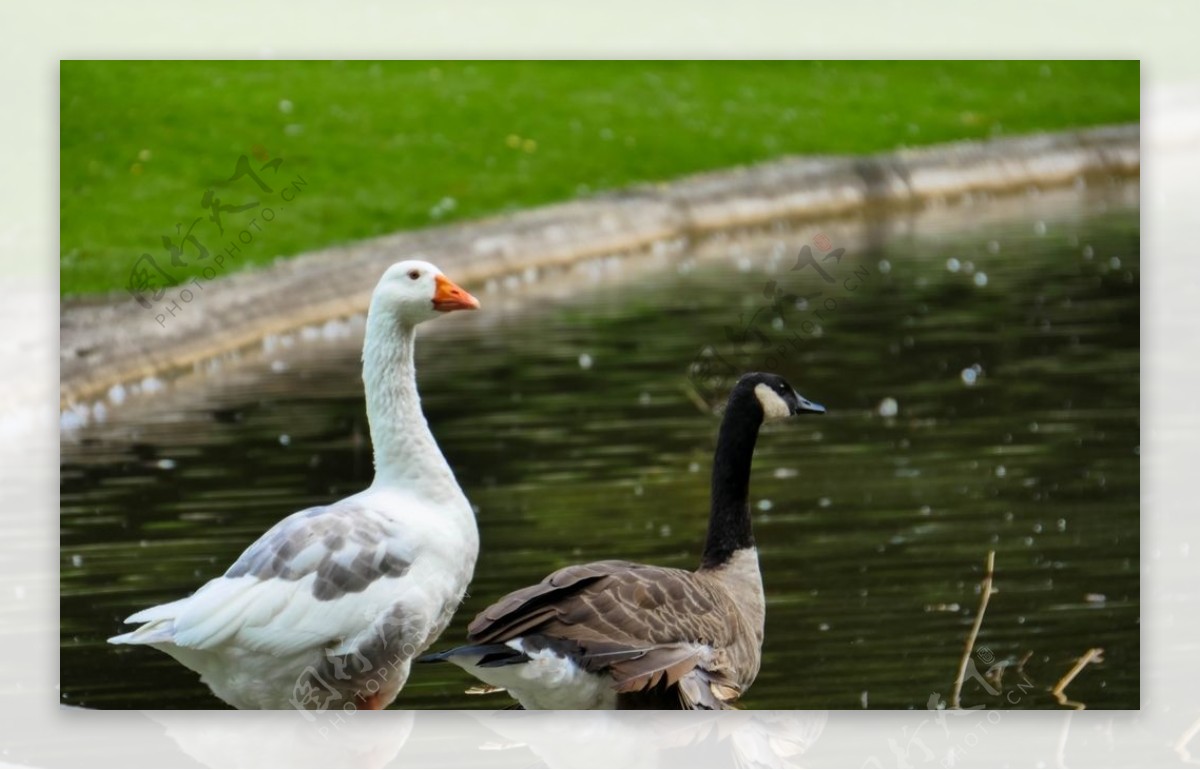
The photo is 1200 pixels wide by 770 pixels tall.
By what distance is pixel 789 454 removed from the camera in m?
10.5

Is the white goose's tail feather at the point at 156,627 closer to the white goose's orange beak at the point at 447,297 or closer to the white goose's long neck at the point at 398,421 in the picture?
the white goose's long neck at the point at 398,421

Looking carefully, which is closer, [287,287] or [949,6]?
[949,6]

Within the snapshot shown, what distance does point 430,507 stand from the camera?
23.2 ft

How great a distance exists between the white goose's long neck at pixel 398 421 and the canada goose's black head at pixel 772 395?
56.3 inches

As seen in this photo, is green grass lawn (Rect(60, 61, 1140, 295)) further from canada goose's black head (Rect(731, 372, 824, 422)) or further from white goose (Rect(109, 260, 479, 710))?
white goose (Rect(109, 260, 479, 710))

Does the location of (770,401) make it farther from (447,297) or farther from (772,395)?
(447,297)

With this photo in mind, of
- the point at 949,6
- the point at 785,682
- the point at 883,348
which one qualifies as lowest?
the point at 785,682

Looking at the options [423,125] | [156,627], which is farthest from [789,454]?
[156,627]

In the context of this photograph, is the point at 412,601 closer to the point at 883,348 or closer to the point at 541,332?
the point at 541,332

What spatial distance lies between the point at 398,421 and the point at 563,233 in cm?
294

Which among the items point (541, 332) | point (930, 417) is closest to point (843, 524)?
point (930, 417)

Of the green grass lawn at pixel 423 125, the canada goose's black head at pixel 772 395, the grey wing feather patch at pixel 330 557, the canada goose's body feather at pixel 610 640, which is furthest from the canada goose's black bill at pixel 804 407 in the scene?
the grey wing feather patch at pixel 330 557

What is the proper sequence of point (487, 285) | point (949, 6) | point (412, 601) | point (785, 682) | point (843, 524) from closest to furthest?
point (412, 601) → point (785, 682) → point (949, 6) → point (843, 524) → point (487, 285)

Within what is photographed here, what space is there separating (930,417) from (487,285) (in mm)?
2408
